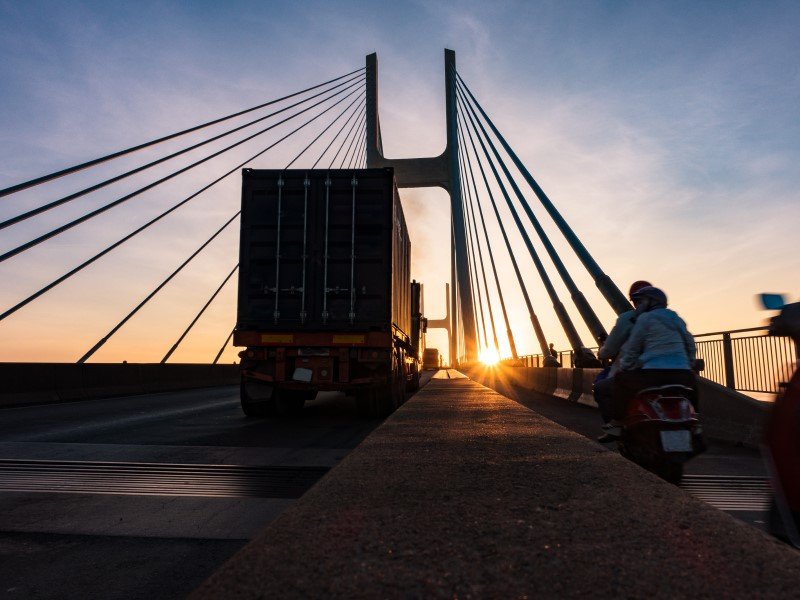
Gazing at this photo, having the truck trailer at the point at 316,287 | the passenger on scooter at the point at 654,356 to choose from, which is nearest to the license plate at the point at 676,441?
the passenger on scooter at the point at 654,356

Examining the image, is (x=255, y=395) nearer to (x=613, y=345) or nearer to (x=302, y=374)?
(x=302, y=374)

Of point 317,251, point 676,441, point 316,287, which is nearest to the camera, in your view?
point 676,441

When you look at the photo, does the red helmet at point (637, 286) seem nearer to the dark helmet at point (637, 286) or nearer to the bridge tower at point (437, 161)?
the dark helmet at point (637, 286)

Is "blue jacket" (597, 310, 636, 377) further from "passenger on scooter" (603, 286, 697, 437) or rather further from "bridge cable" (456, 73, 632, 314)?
"bridge cable" (456, 73, 632, 314)

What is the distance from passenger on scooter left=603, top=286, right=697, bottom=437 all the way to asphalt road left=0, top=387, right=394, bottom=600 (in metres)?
2.38

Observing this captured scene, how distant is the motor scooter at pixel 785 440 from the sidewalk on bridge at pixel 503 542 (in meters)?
0.31

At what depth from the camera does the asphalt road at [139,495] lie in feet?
9.15

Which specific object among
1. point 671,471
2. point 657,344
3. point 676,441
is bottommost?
point 671,471

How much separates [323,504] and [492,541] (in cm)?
76

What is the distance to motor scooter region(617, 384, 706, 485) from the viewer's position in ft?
13.5

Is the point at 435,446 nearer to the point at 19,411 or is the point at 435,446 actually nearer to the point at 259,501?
the point at 259,501

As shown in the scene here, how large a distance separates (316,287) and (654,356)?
6493 millimetres

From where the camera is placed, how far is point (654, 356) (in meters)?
4.40

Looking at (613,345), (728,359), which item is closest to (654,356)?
(613,345)
